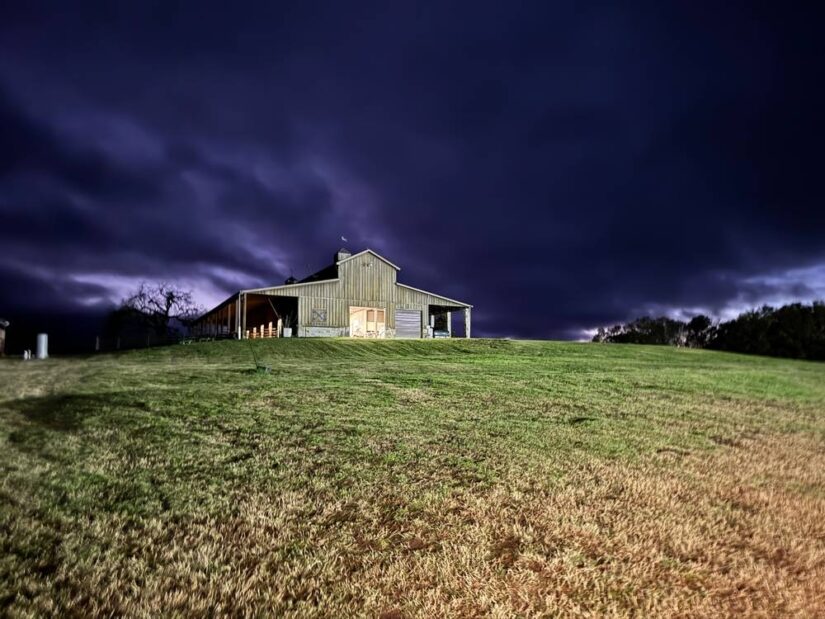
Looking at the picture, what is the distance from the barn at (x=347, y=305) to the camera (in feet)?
93.2

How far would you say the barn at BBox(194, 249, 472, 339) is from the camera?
28.4m

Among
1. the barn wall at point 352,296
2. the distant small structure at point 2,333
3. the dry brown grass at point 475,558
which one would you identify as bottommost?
the dry brown grass at point 475,558

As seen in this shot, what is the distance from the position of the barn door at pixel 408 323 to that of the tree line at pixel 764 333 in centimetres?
2228

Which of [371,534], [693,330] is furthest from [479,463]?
[693,330]

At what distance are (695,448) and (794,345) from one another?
40.4m

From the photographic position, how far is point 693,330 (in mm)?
45156

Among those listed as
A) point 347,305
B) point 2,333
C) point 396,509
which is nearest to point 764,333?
point 347,305

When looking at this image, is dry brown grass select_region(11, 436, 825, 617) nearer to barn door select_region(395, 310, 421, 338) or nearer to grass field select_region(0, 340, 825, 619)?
grass field select_region(0, 340, 825, 619)

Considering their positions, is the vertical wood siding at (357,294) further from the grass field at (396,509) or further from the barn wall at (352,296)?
the grass field at (396,509)

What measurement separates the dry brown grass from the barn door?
27.6 m

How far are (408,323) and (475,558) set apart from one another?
29352 mm

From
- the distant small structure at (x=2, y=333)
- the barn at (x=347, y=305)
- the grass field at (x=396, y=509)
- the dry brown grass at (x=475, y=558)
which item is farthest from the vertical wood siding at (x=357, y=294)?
the dry brown grass at (x=475, y=558)

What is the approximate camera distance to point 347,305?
98.8 feet

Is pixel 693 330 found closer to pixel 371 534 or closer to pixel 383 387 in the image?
pixel 383 387
